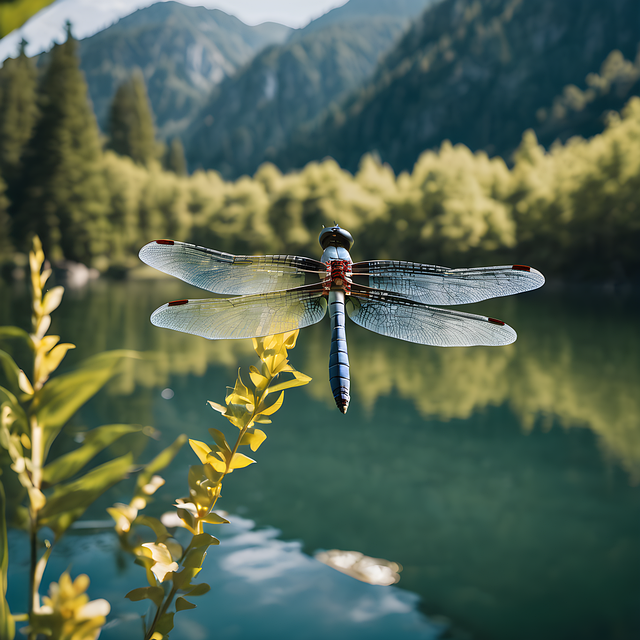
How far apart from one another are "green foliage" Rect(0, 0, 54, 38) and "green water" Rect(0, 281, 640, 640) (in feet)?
5.03

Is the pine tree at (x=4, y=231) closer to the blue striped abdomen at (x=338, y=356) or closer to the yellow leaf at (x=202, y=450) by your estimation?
the blue striped abdomen at (x=338, y=356)

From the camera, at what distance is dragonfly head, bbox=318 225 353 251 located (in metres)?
1.03

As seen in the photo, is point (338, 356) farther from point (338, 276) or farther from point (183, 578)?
point (183, 578)

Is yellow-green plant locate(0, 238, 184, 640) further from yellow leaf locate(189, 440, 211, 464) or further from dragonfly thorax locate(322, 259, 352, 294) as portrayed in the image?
dragonfly thorax locate(322, 259, 352, 294)

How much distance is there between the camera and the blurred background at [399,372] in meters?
4.22

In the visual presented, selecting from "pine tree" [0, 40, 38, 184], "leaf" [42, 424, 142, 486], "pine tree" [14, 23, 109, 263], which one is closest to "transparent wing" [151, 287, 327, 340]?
"leaf" [42, 424, 142, 486]

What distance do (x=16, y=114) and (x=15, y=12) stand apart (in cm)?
3428

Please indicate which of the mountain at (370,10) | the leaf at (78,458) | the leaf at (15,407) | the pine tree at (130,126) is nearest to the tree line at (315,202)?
the pine tree at (130,126)

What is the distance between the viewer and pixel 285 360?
0.54 m

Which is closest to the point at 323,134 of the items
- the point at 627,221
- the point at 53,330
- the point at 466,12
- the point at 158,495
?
the point at 466,12

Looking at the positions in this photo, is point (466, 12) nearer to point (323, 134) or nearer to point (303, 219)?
point (323, 134)

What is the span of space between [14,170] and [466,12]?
88418 millimetres

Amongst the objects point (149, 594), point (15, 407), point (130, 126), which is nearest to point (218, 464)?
point (149, 594)

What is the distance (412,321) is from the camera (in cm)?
125
